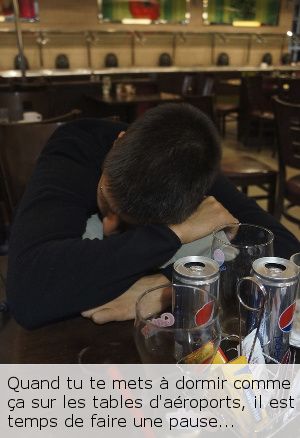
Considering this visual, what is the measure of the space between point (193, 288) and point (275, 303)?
0.43 ft

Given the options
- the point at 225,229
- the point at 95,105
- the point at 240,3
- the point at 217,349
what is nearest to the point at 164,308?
the point at 217,349

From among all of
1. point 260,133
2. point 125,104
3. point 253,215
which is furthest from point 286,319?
point 260,133

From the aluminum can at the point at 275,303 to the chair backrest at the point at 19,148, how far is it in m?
1.45

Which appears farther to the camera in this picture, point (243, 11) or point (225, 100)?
point (243, 11)

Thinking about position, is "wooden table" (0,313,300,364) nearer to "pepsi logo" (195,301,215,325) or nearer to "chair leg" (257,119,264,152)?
"pepsi logo" (195,301,215,325)

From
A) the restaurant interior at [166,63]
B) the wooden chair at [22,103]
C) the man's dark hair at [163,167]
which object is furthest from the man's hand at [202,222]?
the wooden chair at [22,103]

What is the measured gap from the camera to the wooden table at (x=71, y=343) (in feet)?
2.49

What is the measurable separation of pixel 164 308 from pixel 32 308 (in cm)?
31

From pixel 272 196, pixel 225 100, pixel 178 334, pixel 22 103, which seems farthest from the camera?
pixel 225 100

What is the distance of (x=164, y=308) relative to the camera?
2.33 ft

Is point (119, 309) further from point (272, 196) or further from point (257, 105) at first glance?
point (257, 105)

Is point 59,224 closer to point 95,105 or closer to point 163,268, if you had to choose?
point 163,268

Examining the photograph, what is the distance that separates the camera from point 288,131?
8.65 feet

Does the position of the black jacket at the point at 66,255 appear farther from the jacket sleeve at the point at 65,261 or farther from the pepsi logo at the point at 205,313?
the pepsi logo at the point at 205,313
